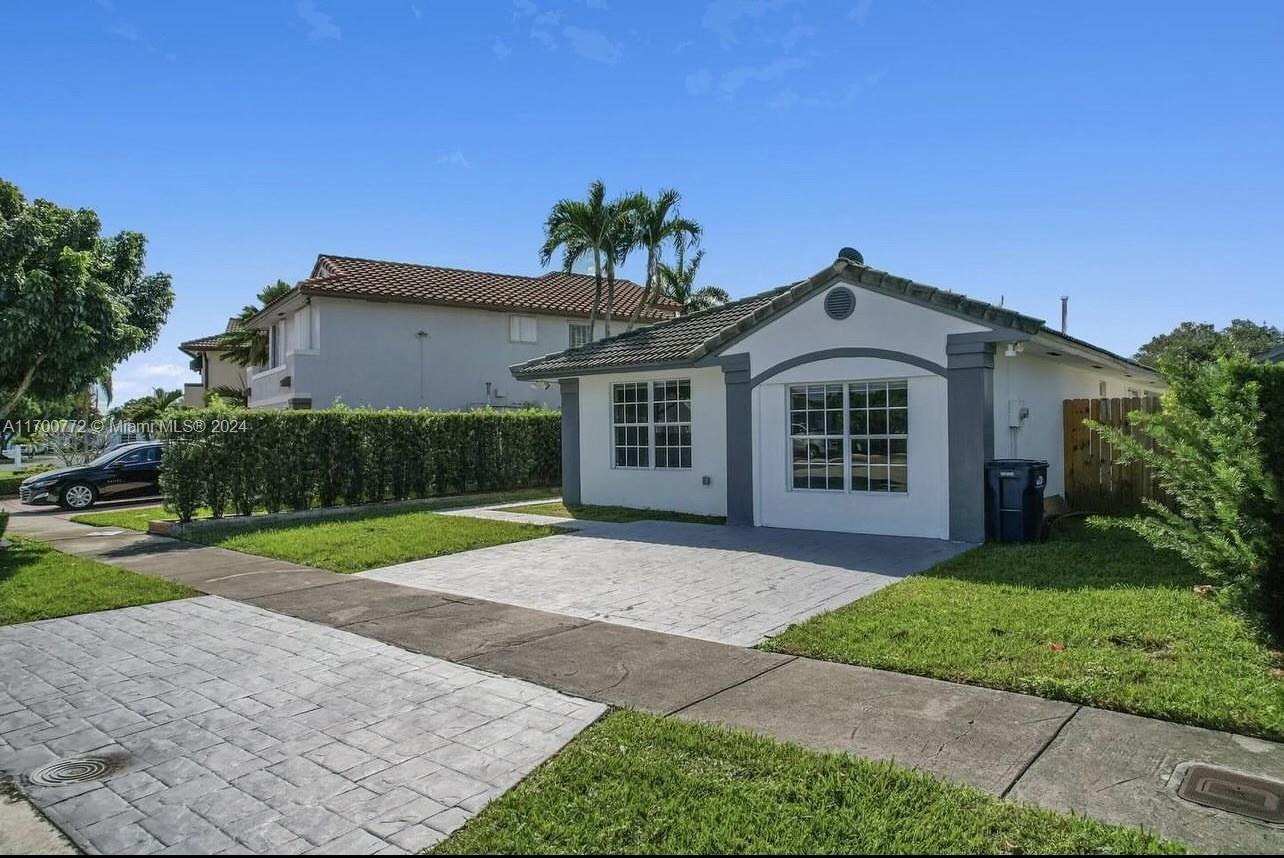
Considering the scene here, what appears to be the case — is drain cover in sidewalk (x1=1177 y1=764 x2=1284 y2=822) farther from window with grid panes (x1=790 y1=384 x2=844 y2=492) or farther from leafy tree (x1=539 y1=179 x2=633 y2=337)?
leafy tree (x1=539 y1=179 x2=633 y2=337)

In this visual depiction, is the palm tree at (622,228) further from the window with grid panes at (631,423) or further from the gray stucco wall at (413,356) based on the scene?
the window with grid panes at (631,423)

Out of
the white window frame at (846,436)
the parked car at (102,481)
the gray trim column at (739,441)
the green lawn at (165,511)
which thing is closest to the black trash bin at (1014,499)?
the white window frame at (846,436)

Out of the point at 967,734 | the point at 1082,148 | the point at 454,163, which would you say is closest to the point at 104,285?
the point at 454,163

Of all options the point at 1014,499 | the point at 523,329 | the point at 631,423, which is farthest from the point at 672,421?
the point at 523,329

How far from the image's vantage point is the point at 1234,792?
3.77m

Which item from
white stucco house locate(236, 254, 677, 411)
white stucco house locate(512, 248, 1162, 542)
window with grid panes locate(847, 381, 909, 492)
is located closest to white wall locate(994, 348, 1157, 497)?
white stucco house locate(512, 248, 1162, 542)

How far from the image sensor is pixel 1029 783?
392cm

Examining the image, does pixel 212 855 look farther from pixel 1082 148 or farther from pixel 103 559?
pixel 1082 148

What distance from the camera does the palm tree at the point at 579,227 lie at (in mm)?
24109

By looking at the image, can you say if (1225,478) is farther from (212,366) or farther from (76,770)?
(212,366)

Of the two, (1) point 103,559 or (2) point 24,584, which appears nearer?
(2) point 24,584

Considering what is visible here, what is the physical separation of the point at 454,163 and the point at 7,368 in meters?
8.48

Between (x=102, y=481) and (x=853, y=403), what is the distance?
2031 cm

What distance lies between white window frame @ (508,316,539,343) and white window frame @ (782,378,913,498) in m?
16.9
